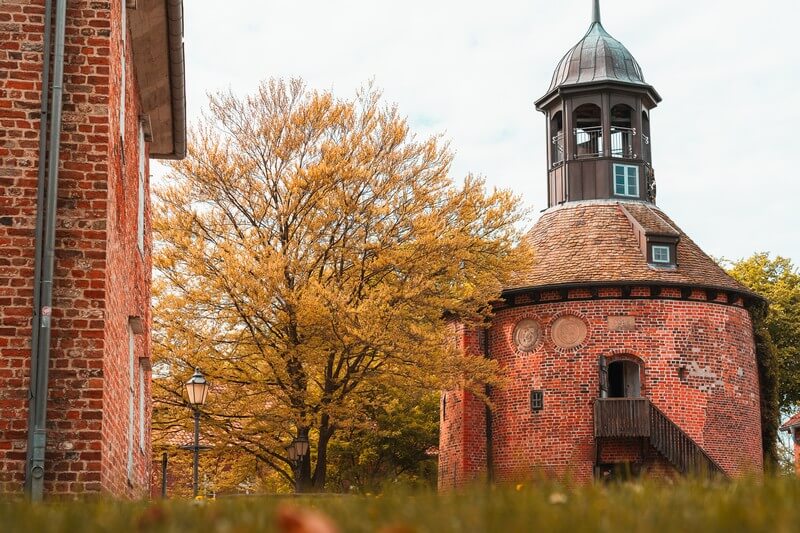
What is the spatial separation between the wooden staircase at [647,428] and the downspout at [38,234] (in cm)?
2470

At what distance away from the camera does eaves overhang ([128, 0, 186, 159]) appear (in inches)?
578

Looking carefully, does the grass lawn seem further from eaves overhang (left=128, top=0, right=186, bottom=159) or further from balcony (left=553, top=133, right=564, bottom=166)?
balcony (left=553, top=133, right=564, bottom=166)

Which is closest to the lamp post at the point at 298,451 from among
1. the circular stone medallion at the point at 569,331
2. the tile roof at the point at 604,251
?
the tile roof at the point at 604,251

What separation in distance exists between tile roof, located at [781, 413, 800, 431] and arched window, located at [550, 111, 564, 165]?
14080 millimetres

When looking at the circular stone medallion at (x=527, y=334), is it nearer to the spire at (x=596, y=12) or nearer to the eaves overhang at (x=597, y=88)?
the eaves overhang at (x=597, y=88)

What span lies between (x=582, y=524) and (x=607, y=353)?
31428mm

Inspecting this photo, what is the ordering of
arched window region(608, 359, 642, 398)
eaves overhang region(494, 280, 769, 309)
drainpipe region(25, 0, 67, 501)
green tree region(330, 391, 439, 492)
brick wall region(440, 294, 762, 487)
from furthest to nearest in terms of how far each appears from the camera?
green tree region(330, 391, 439, 492), arched window region(608, 359, 642, 398), eaves overhang region(494, 280, 769, 309), brick wall region(440, 294, 762, 487), drainpipe region(25, 0, 67, 501)

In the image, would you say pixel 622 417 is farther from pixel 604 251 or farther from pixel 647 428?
pixel 604 251

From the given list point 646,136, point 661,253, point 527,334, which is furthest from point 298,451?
point 646,136

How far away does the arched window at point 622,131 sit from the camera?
40.2 meters

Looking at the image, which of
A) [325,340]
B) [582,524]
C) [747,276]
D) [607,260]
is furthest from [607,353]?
[582,524]

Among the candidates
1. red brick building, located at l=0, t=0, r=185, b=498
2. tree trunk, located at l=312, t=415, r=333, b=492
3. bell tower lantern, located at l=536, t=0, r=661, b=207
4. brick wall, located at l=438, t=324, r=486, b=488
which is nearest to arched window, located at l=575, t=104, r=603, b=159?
bell tower lantern, located at l=536, t=0, r=661, b=207

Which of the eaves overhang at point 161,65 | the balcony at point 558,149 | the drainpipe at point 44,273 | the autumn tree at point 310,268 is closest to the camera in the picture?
the drainpipe at point 44,273

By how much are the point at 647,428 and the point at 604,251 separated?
19.3 feet
